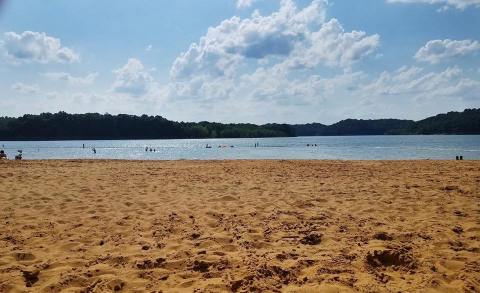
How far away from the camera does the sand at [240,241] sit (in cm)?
449

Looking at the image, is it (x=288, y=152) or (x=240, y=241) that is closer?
(x=240, y=241)

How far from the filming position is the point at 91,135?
624ft

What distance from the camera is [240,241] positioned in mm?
6031

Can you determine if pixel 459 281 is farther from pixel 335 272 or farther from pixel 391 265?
pixel 335 272

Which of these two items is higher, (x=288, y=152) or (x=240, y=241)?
(x=240, y=241)

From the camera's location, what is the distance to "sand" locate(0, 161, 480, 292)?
14.7ft

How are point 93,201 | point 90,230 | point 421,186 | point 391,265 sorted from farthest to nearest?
point 421,186, point 93,201, point 90,230, point 391,265

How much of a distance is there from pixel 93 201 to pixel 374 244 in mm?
6834

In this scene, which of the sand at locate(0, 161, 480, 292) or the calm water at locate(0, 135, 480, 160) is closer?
the sand at locate(0, 161, 480, 292)

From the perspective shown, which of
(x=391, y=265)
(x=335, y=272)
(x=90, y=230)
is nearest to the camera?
(x=335, y=272)

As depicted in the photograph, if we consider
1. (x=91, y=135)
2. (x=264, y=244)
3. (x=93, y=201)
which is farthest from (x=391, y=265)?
(x=91, y=135)

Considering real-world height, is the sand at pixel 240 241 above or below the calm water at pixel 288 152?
above

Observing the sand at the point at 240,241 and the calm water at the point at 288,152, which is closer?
the sand at the point at 240,241

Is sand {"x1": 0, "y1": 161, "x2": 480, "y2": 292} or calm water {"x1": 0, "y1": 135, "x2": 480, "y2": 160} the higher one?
sand {"x1": 0, "y1": 161, "x2": 480, "y2": 292}
